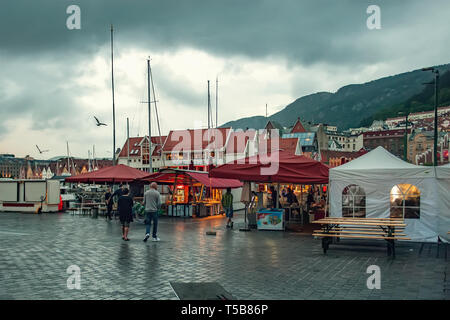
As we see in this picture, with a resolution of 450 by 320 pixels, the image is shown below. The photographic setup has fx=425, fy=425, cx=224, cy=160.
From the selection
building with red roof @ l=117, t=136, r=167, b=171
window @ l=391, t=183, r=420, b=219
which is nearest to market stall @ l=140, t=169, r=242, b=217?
window @ l=391, t=183, r=420, b=219

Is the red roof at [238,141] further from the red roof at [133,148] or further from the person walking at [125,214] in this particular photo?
the person walking at [125,214]

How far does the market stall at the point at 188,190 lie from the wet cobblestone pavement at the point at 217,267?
33.5 ft

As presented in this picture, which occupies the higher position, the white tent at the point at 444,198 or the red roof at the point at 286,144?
the red roof at the point at 286,144

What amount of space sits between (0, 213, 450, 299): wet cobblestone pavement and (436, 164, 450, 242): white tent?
1020 millimetres

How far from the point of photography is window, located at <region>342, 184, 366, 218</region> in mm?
15953

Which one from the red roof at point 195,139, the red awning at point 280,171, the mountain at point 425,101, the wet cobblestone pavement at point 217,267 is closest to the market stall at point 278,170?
the red awning at point 280,171

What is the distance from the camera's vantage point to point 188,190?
29.1 m

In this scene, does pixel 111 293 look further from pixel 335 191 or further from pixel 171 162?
pixel 171 162

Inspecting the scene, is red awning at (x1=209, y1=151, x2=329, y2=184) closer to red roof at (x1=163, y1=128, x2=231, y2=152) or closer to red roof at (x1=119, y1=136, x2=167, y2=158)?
red roof at (x1=163, y1=128, x2=231, y2=152)

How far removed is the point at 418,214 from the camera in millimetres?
15039

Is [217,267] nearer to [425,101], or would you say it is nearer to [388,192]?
[388,192]

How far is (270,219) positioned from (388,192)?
5.15 m

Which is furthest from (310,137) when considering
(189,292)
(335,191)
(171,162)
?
(189,292)

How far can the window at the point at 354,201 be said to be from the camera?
52.3 feet
